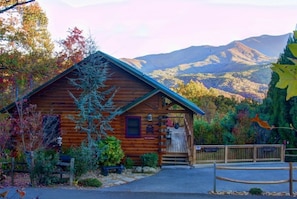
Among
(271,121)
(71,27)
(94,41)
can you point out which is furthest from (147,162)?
(71,27)

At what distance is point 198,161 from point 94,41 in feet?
25.4

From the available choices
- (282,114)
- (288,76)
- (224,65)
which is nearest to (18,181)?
(288,76)

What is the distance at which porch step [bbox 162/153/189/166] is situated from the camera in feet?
55.1

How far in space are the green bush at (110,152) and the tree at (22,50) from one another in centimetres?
410

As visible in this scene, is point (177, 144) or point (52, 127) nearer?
point (52, 127)

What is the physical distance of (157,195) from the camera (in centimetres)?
1089

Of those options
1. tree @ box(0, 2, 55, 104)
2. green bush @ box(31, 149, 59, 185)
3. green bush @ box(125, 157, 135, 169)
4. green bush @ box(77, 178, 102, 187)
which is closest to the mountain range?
tree @ box(0, 2, 55, 104)

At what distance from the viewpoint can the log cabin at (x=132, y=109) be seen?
16.2 meters

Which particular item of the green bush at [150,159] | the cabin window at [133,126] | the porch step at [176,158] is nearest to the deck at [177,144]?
the porch step at [176,158]

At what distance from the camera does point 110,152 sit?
1466 centimetres

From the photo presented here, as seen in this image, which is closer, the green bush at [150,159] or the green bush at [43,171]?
the green bush at [43,171]

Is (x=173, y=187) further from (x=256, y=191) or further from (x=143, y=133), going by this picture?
(x=143, y=133)

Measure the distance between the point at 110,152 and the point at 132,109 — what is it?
2738 millimetres

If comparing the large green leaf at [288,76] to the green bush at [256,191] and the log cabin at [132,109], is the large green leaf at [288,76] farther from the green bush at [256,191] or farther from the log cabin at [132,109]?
the log cabin at [132,109]
